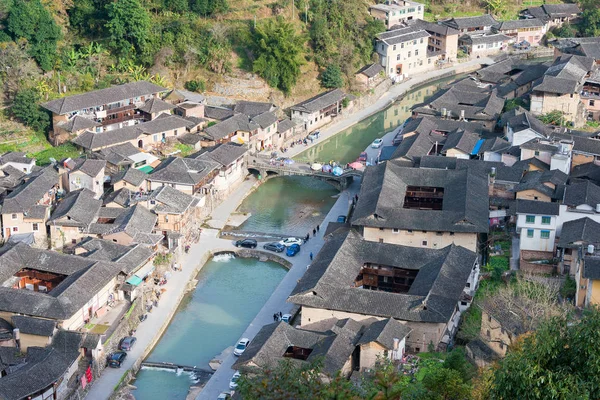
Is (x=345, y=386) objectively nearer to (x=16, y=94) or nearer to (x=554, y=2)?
(x=16, y=94)

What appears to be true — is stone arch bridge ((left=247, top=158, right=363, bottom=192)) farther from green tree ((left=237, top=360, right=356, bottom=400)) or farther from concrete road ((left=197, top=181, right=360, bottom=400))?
green tree ((left=237, top=360, right=356, bottom=400))

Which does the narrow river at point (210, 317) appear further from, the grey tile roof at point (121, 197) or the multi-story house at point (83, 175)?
the multi-story house at point (83, 175)

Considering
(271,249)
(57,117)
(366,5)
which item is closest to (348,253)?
(271,249)

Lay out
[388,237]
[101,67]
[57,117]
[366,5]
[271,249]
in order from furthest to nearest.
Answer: [366,5]
[101,67]
[57,117]
[271,249]
[388,237]

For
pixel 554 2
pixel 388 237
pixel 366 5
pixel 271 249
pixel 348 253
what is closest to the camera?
pixel 348 253

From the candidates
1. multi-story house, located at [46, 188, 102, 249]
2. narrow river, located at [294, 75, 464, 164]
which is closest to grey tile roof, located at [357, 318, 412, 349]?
multi-story house, located at [46, 188, 102, 249]

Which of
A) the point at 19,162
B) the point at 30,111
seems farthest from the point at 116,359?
the point at 30,111

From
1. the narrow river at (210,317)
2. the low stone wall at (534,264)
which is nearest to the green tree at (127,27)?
the narrow river at (210,317)
